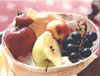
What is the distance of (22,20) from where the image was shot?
27.3 inches

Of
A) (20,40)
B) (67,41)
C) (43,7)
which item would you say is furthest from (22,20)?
(43,7)

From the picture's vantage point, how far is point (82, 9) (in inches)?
67.0

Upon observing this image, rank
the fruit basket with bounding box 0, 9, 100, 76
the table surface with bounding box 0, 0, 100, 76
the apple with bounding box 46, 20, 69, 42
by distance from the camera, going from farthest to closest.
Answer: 1. the table surface with bounding box 0, 0, 100, 76
2. the apple with bounding box 46, 20, 69, 42
3. the fruit basket with bounding box 0, 9, 100, 76

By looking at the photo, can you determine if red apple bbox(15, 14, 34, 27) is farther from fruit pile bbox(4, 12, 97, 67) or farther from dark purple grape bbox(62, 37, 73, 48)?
dark purple grape bbox(62, 37, 73, 48)

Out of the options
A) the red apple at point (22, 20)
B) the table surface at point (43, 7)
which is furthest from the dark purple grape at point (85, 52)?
the table surface at point (43, 7)

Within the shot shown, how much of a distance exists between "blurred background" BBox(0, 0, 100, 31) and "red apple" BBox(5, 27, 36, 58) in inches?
36.8

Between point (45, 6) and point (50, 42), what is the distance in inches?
42.9

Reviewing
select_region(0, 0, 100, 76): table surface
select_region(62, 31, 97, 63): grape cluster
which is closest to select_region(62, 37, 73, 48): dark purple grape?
select_region(62, 31, 97, 63): grape cluster

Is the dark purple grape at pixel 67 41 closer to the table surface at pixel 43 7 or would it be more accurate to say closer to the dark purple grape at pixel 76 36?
the dark purple grape at pixel 76 36

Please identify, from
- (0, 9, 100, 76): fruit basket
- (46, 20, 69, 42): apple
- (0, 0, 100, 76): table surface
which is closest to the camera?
(0, 9, 100, 76): fruit basket

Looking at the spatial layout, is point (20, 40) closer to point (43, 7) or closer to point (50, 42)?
point (50, 42)

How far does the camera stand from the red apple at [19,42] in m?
0.67

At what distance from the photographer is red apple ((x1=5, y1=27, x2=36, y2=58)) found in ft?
2.20

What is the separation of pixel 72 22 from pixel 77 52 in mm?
161
